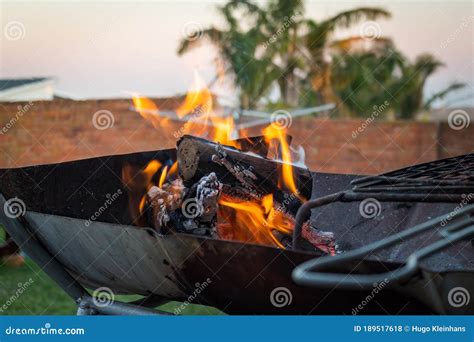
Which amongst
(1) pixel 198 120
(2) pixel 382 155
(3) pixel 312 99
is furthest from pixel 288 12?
(1) pixel 198 120

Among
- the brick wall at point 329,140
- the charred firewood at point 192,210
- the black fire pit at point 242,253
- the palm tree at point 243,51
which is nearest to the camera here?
the black fire pit at point 242,253

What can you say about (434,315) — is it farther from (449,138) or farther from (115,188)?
(449,138)

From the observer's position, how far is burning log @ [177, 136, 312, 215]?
2838 mm

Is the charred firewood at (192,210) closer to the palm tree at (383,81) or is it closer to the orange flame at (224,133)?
the orange flame at (224,133)

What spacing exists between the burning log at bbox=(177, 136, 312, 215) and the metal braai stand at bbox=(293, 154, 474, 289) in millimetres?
414

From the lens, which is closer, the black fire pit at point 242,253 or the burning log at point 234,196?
the black fire pit at point 242,253

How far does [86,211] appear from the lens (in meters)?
3.07

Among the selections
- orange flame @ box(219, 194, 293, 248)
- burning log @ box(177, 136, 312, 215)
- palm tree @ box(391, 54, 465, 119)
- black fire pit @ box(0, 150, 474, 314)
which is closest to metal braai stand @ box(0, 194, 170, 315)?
black fire pit @ box(0, 150, 474, 314)

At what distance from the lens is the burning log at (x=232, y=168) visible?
2838mm

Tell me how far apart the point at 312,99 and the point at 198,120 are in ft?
38.4

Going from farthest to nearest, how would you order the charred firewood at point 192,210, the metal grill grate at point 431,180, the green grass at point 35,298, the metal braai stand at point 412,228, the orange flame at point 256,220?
the green grass at point 35,298
the orange flame at point 256,220
the charred firewood at point 192,210
the metal grill grate at point 431,180
the metal braai stand at point 412,228

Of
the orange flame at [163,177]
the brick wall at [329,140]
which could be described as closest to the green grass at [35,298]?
the orange flame at [163,177]

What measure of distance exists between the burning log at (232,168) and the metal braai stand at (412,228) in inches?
16.3

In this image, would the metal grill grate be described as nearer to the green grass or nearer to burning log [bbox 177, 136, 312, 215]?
burning log [bbox 177, 136, 312, 215]
